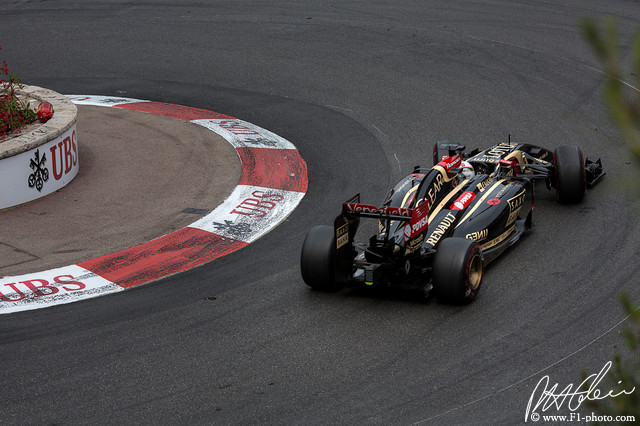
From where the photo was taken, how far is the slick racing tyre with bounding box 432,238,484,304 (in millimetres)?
8125

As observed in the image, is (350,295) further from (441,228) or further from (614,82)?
(614,82)

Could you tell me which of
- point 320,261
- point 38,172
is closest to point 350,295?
point 320,261

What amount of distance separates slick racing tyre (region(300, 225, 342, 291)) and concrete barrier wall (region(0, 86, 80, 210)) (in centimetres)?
479

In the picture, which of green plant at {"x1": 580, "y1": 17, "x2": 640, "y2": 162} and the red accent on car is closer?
green plant at {"x1": 580, "y1": 17, "x2": 640, "y2": 162}

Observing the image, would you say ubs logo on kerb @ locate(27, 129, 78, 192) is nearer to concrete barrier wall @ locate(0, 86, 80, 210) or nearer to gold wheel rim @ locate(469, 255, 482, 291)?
concrete barrier wall @ locate(0, 86, 80, 210)

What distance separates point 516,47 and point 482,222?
33.4 ft

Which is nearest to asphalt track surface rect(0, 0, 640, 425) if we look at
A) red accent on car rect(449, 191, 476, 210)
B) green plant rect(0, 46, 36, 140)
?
red accent on car rect(449, 191, 476, 210)

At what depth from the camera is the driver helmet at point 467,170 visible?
10359mm

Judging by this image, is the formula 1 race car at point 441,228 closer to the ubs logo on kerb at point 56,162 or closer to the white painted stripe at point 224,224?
the white painted stripe at point 224,224

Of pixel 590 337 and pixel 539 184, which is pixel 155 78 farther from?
pixel 590 337

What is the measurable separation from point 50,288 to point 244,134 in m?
6.20

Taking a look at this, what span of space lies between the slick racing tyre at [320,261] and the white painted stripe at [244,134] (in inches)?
217

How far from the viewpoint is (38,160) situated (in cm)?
1152

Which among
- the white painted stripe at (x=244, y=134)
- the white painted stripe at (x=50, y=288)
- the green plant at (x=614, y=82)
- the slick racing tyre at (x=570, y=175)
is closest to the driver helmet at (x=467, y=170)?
the slick racing tyre at (x=570, y=175)
